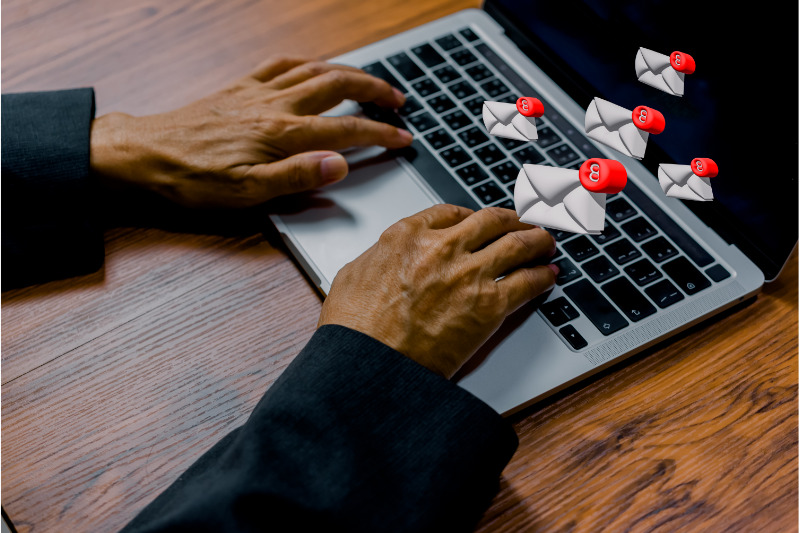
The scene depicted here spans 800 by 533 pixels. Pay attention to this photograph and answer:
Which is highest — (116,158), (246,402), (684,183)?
(684,183)

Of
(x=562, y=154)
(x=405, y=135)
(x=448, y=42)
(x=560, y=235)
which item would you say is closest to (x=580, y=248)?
(x=560, y=235)

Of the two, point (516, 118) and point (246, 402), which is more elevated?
point (516, 118)

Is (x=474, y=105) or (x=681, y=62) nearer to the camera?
(x=681, y=62)

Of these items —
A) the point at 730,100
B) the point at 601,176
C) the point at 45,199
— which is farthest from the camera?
the point at 45,199

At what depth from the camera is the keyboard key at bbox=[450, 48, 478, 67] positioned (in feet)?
2.63

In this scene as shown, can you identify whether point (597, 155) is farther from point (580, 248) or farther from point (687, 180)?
point (687, 180)

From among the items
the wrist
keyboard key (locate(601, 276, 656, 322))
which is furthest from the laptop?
the wrist

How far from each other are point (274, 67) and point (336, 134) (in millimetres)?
142

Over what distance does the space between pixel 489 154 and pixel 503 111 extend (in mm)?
229

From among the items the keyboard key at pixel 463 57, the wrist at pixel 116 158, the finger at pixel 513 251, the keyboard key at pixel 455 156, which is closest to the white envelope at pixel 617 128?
the finger at pixel 513 251

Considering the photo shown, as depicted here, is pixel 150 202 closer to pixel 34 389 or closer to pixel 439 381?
pixel 34 389

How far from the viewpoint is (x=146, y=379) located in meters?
0.59

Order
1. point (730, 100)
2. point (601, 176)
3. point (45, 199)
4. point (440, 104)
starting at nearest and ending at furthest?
1. point (601, 176)
2. point (730, 100)
3. point (45, 199)
4. point (440, 104)

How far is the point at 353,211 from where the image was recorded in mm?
687
